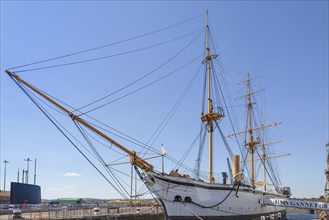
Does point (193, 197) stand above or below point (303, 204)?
above

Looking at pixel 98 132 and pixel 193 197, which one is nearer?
pixel 98 132

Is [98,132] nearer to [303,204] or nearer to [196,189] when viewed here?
[196,189]

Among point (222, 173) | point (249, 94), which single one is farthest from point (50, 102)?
point (249, 94)

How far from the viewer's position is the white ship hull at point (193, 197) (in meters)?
27.7

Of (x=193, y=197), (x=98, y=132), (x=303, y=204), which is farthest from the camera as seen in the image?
(x=303, y=204)

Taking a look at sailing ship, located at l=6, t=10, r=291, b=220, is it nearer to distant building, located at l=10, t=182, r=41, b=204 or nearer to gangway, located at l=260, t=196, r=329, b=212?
gangway, located at l=260, t=196, r=329, b=212

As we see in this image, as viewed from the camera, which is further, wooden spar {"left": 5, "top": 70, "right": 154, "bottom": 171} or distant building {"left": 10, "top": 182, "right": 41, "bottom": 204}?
distant building {"left": 10, "top": 182, "right": 41, "bottom": 204}

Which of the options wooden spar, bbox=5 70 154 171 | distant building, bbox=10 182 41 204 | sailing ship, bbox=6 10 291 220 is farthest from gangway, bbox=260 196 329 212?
distant building, bbox=10 182 41 204

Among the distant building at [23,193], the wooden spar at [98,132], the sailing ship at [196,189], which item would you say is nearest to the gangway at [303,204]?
the sailing ship at [196,189]

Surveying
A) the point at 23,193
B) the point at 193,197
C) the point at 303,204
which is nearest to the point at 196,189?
the point at 193,197

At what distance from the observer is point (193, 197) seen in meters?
28.7

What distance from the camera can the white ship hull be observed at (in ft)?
90.7

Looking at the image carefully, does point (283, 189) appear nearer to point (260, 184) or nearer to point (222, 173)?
point (260, 184)

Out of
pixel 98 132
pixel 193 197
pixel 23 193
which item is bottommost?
pixel 193 197
